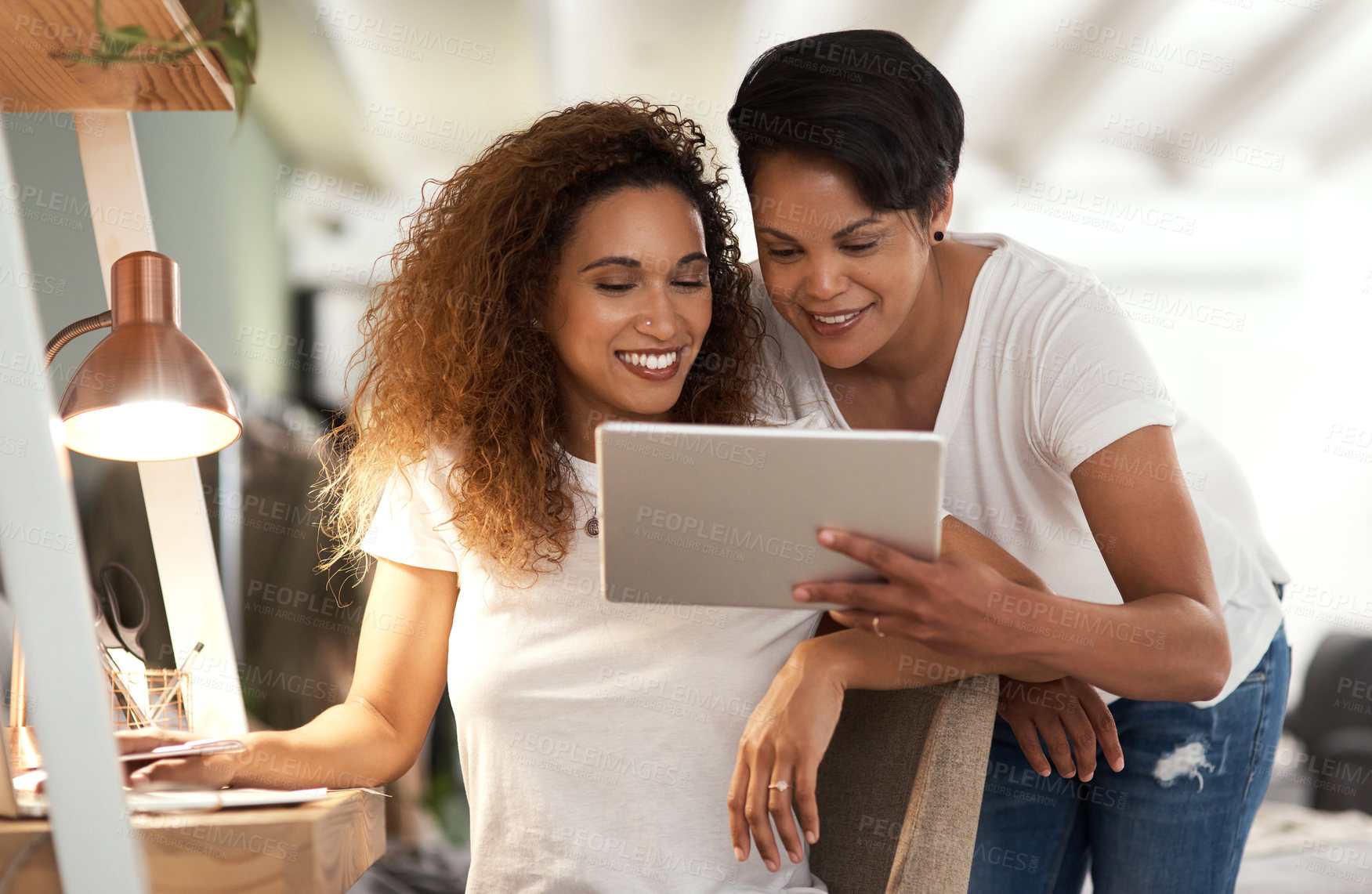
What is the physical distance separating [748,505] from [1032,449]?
0.59m

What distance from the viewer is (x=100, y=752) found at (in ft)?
1.71

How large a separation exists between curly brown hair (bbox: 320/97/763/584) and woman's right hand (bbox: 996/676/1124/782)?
51 cm

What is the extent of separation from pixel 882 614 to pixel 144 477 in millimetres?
915

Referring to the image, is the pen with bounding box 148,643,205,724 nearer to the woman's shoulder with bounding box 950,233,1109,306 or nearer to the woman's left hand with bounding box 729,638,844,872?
the woman's left hand with bounding box 729,638,844,872

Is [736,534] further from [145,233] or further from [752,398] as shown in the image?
[145,233]

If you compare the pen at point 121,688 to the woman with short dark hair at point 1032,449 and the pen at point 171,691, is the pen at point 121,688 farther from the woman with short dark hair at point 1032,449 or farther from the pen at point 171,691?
the woman with short dark hair at point 1032,449

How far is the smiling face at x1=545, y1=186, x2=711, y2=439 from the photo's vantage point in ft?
4.25

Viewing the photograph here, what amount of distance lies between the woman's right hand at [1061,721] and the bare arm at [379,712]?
679 mm

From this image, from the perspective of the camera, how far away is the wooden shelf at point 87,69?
95cm

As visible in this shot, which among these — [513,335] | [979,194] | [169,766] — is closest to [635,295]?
[513,335]

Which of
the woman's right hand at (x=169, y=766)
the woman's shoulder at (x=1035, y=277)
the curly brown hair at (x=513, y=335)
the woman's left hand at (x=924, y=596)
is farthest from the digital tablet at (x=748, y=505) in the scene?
the woman's shoulder at (x=1035, y=277)

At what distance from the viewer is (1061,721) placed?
1240 mm

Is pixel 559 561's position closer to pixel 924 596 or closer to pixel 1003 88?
pixel 924 596

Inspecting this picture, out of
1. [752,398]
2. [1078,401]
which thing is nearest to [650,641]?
[752,398]
